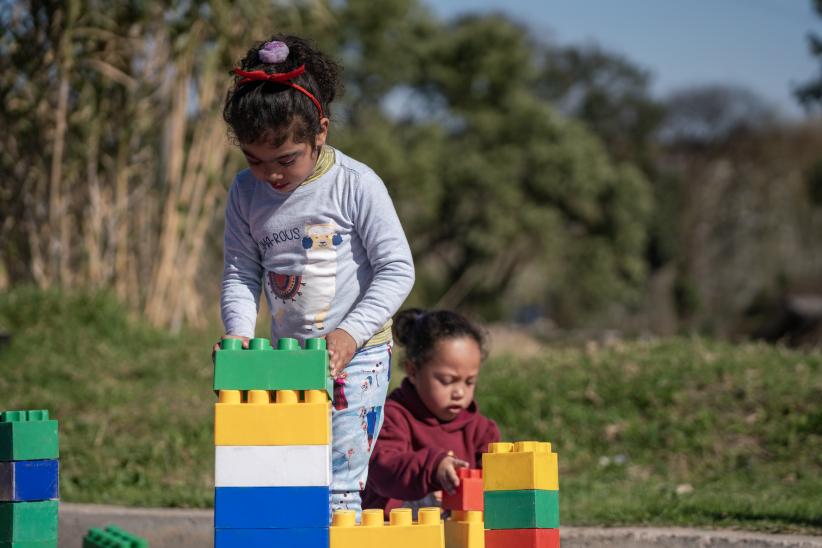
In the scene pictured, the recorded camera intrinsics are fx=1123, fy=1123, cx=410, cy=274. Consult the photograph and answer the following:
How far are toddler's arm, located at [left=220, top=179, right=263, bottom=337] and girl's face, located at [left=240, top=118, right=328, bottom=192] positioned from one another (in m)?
0.22

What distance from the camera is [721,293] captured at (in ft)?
130

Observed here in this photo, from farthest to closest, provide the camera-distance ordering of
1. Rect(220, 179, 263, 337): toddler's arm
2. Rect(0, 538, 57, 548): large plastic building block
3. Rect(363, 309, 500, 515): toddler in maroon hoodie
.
Answer: Rect(363, 309, 500, 515): toddler in maroon hoodie
Rect(220, 179, 263, 337): toddler's arm
Rect(0, 538, 57, 548): large plastic building block

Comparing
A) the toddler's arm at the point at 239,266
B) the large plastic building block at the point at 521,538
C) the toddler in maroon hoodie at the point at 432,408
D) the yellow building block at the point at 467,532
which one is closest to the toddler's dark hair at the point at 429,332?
the toddler in maroon hoodie at the point at 432,408

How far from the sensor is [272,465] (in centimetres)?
256

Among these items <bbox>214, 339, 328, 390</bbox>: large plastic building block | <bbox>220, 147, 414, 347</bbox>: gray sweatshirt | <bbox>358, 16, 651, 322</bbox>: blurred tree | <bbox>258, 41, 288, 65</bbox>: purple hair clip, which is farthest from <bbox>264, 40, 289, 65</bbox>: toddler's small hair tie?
<bbox>358, 16, 651, 322</bbox>: blurred tree

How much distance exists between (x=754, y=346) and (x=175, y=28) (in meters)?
5.03

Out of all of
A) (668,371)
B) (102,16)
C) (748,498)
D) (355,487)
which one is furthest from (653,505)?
(102,16)

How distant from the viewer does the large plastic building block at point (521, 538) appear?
3.03m

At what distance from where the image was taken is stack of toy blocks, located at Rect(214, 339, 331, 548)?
8.32 ft

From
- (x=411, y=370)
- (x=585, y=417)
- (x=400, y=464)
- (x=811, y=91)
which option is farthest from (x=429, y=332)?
(x=811, y=91)

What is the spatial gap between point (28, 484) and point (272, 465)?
81 cm

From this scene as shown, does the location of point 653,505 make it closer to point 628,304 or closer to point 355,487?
point 355,487

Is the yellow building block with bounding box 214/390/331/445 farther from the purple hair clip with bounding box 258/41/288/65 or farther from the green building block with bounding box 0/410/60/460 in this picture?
the purple hair clip with bounding box 258/41/288/65

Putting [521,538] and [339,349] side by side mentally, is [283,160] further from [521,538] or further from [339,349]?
[521,538]
